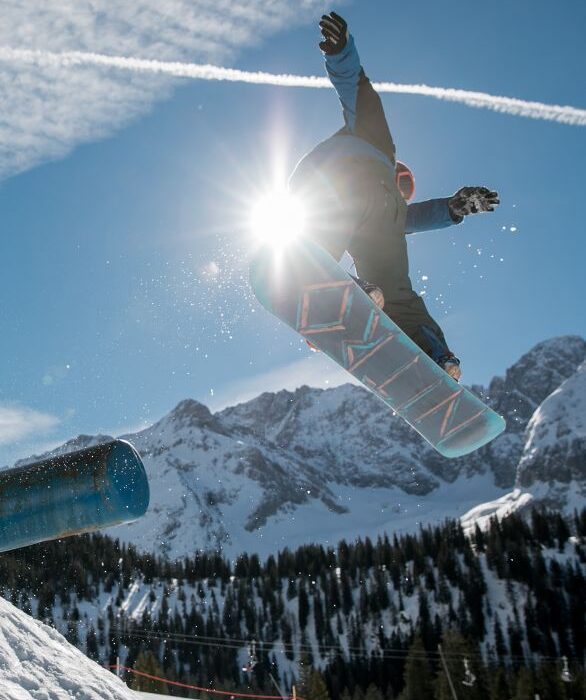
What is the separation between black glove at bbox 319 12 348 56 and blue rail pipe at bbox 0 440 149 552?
12.6 feet

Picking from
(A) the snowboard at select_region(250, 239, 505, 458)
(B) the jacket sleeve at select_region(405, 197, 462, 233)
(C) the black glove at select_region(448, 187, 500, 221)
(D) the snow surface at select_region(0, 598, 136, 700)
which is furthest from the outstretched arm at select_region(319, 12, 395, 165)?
(D) the snow surface at select_region(0, 598, 136, 700)

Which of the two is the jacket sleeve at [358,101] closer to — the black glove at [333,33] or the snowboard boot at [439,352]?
the black glove at [333,33]

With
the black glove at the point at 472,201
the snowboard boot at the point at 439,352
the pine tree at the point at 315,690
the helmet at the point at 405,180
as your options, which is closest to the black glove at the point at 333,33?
the helmet at the point at 405,180

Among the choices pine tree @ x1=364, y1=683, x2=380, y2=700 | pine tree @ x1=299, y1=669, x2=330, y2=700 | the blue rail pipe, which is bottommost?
pine tree @ x1=364, y1=683, x2=380, y2=700

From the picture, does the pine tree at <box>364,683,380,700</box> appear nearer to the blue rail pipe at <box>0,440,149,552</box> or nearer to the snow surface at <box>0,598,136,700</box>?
the snow surface at <box>0,598,136,700</box>

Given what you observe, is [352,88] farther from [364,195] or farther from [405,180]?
[405,180]

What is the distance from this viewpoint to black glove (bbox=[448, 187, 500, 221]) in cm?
681

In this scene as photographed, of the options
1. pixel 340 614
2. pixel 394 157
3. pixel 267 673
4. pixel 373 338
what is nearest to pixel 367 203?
pixel 394 157

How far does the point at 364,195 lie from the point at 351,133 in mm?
681

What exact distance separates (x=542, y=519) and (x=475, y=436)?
119230 millimetres

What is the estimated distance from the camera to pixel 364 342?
6211 millimetres

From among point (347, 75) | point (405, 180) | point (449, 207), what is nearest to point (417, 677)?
point (449, 207)

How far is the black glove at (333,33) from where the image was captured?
523cm

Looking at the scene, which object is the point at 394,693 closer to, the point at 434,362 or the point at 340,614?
the point at 340,614
